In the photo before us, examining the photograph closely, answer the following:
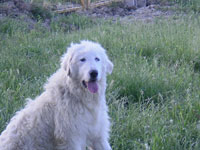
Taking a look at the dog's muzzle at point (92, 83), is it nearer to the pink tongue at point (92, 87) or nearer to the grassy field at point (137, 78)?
the pink tongue at point (92, 87)

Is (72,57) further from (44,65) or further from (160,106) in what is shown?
(44,65)

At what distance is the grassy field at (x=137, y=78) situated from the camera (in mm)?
4039

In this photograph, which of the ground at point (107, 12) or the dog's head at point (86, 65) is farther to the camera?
the ground at point (107, 12)

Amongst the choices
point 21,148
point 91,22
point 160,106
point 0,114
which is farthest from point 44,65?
point 91,22

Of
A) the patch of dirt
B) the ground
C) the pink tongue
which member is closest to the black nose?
the pink tongue

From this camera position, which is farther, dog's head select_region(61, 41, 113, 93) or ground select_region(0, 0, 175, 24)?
ground select_region(0, 0, 175, 24)

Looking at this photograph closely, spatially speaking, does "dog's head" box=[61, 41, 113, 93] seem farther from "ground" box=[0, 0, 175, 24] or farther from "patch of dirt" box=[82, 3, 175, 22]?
"patch of dirt" box=[82, 3, 175, 22]

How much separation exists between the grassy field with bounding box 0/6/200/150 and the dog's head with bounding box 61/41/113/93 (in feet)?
3.03

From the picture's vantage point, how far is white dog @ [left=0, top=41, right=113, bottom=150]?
138 inches

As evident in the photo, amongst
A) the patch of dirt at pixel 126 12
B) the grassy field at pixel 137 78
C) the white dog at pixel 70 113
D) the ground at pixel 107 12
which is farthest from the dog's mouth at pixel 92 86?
the patch of dirt at pixel 126 12

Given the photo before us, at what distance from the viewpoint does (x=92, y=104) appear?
3738 mm

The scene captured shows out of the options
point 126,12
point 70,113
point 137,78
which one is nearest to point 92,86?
point 70,113

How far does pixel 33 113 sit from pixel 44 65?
285 centimetres

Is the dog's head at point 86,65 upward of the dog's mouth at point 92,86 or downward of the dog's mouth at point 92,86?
upward
